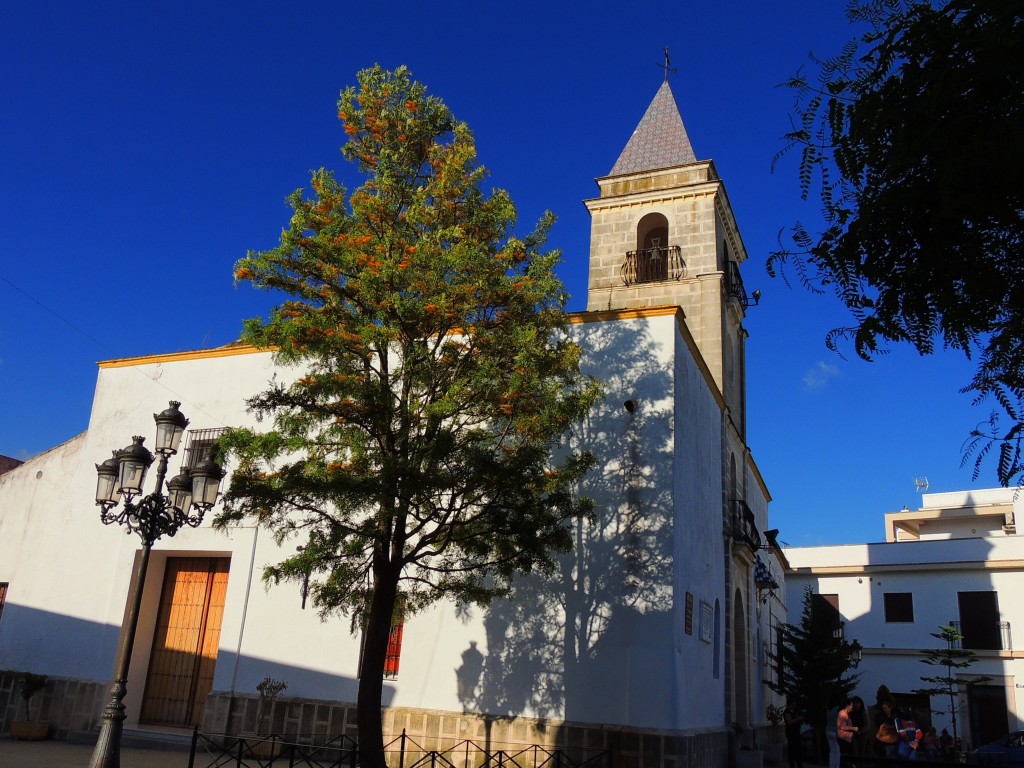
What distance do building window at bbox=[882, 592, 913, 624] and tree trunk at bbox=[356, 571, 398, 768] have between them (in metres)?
28.3

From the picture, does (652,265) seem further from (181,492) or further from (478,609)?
(181,492)

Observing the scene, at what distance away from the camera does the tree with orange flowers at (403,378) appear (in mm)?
10422

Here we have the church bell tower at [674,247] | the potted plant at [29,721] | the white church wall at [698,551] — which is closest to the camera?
the white church wall at [698,551]

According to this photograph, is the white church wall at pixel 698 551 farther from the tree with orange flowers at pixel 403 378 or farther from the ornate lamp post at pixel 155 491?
the ornate lamp post at pixel 155 491

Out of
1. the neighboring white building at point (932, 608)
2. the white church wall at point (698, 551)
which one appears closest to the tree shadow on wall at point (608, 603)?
the white church wall at point (698, 551)

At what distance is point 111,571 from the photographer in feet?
54.5

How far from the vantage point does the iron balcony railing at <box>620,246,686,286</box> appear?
19656 mm

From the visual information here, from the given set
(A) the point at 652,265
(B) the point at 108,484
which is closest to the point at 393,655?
(B) the point at 108,484

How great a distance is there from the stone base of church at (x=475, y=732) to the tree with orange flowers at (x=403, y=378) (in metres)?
2.57

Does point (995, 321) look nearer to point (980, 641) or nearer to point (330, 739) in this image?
point (330, 739)

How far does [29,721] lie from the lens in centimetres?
1548

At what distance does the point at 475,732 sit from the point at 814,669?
586 inches

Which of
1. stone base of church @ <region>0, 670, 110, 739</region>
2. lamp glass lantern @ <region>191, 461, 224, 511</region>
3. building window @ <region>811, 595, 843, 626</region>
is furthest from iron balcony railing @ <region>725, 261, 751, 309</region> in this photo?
building window @ <region>811, 595, 843, 626</region>

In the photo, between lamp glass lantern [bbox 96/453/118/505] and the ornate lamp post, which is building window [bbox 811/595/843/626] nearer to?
the ornate lamp post
